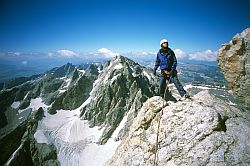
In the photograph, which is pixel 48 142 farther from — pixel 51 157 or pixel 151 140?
pixel 151 140

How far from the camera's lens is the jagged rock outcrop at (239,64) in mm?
13773

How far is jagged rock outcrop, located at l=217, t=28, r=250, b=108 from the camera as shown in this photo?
13.8m

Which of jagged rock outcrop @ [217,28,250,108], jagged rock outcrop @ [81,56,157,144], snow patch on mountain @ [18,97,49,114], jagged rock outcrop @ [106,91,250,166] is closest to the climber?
jagged rock outcrop @ [106,91,250,166]

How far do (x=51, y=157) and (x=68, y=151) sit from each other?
9651mm

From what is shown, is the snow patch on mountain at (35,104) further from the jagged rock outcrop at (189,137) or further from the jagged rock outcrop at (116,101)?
the jagged rock outcrop at (189,137)

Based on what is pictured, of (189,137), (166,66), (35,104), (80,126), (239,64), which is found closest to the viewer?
(189,137)

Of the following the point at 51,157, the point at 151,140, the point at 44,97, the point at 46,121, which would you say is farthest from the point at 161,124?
the point at 44,97

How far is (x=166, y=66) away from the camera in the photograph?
14391mm

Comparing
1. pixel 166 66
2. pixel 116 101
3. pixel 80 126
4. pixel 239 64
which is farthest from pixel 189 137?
pixel 80 126

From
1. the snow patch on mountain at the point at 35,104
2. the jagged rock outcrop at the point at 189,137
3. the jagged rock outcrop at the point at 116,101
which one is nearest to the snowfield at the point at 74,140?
the jagged rock outcrop at the point at 116,101

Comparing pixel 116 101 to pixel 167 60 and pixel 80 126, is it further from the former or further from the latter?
pixel 167 60

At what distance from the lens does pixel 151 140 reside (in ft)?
35.5

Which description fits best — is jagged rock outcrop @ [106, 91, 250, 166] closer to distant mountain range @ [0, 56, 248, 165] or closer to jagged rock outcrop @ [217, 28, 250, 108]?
jagged rock outcrop @ [217, 28, 250, 108]

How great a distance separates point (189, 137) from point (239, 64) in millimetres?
8535
